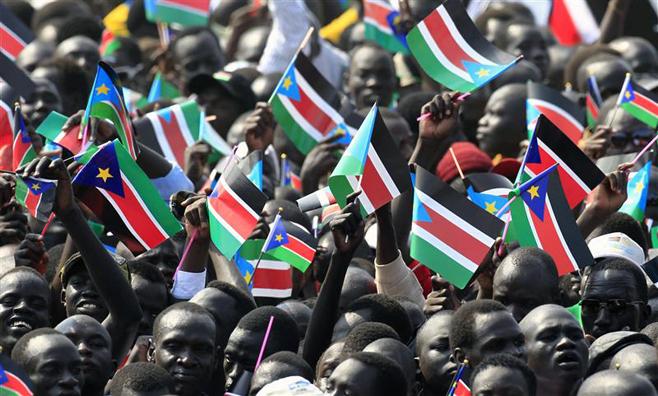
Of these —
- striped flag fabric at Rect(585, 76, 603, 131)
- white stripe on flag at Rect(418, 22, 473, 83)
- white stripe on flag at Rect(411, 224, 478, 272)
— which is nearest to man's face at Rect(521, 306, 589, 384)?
white stripe on flag at Rect(411, 224, 478, 272)

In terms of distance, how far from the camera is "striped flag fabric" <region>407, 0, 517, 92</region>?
12.4m

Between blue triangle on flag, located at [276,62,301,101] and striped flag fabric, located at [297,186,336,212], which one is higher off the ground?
blue triangle on flag, located at [276,62,301,101]

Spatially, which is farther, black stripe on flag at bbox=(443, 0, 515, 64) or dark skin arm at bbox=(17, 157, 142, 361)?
black stripe on flag at bbox=(443, 0, 515, 64)

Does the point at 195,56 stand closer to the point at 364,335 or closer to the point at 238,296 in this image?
the point at 238,296

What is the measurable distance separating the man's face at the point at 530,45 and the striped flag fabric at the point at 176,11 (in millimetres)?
2621

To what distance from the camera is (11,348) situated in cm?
1041

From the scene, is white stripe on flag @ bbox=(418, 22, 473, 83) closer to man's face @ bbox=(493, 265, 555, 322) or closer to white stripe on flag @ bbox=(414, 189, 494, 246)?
white stripe on flag @ bbox=(414, 189, 494, 246)

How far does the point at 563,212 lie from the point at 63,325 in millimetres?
2873

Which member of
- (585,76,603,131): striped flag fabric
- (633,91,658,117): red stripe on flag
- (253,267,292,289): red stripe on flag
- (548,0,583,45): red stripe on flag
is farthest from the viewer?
(548,0,583,45): red stripe on flag

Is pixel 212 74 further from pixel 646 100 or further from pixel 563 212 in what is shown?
pixel 563 212

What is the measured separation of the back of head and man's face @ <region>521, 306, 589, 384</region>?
798mm

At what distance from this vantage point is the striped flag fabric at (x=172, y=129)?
45.6 ft

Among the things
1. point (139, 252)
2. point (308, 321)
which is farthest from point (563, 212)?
point (139, 252)

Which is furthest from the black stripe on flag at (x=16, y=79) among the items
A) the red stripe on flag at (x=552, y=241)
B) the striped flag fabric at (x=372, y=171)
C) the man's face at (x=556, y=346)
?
the man's face at (x=556, y=346)
